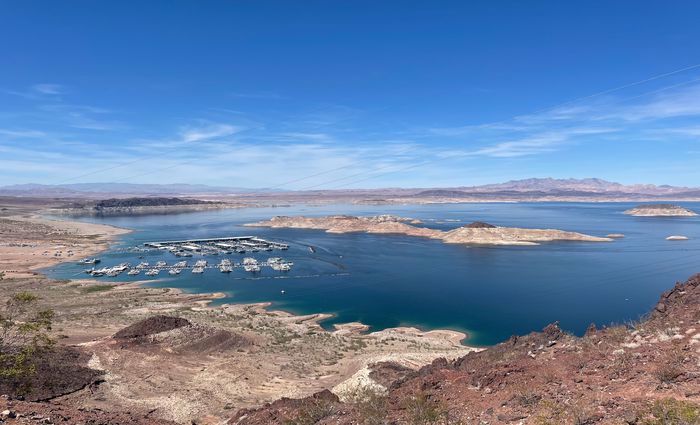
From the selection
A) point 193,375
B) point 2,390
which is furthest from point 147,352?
point 2,390

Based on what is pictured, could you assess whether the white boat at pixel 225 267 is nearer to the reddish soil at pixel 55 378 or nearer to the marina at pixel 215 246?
the marina at pixel 215 246

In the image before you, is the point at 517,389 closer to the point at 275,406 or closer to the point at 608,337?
the point at 608,337

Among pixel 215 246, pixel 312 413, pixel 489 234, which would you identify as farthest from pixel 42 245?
pixel 312 413

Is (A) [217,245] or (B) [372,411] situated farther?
(A) [217,245]

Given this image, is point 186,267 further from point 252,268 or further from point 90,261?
point 90,261

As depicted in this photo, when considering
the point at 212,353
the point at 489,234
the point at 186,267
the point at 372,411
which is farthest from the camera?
the point at 489,234

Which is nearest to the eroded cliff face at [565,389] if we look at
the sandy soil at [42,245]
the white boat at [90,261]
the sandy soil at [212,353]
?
the sandy soil at [212,353]
